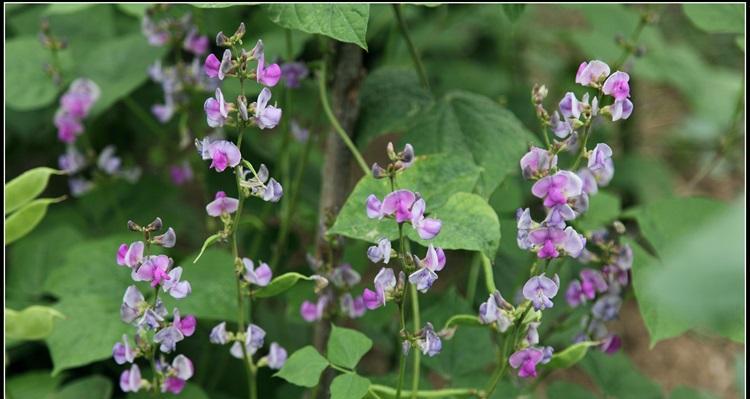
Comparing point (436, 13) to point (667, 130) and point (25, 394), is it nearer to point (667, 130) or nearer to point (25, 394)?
point (667, 130)

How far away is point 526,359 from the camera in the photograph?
1.02 meters

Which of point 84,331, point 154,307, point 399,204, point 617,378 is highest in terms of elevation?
point 399,204

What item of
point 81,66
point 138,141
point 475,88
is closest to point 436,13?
point 475,88

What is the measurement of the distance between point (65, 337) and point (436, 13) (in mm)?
1552

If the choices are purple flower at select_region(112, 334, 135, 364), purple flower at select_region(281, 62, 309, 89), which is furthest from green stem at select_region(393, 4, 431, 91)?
purple flower at select_region(112, 334, 135, 364)

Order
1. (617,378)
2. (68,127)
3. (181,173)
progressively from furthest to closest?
(181,173) < (68,127) < (617,378)

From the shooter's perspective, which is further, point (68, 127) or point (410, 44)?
point (68, 127)

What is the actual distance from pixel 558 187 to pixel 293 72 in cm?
62

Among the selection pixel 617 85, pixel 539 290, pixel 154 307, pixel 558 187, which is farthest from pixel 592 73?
pixel 154 307

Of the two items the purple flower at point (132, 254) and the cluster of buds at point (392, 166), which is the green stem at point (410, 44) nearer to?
the cluster of buds at point (392, 166)

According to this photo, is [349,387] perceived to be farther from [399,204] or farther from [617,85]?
[617,85]

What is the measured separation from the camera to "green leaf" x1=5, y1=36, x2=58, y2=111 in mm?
1724

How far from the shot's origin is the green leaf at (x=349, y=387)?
1.01 metres

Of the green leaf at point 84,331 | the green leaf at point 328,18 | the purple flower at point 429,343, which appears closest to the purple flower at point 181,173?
the green leaf at point 84,331
